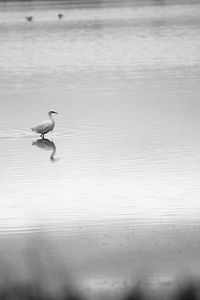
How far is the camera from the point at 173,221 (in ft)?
42.1

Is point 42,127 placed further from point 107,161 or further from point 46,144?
point 107,161

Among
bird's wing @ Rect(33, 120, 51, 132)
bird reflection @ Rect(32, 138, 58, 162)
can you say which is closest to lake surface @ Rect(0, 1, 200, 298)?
bird reflection @ Rect(32, 138, 58, 162)

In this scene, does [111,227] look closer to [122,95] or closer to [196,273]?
[196,273]

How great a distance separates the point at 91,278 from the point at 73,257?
0.95 m

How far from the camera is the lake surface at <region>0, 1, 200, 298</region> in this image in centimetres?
1173

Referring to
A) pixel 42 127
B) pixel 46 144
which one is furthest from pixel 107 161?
pixel 42 127

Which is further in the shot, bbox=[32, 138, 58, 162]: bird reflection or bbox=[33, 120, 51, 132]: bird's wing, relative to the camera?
bbox=[33, 120, 51, 132]: bird's wing

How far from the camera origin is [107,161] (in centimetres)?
1773

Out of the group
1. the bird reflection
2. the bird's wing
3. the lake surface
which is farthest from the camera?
the bird's wing

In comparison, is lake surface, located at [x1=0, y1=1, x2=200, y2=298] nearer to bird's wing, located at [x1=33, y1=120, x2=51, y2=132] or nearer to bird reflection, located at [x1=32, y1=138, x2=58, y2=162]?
bird reflection, located at [x1=32, y1=138, x2=58, y2=162]

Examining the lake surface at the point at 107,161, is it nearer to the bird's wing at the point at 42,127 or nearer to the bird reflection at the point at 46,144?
the bird reflection at the point at 46,144

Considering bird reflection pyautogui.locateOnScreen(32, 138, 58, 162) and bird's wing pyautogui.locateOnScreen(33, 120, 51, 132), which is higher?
bird's wing pyautogui.locateOnScreen(33, 120, 51, 132)

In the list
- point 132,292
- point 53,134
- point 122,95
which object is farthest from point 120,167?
point 122,95

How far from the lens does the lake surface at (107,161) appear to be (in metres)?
11.7
